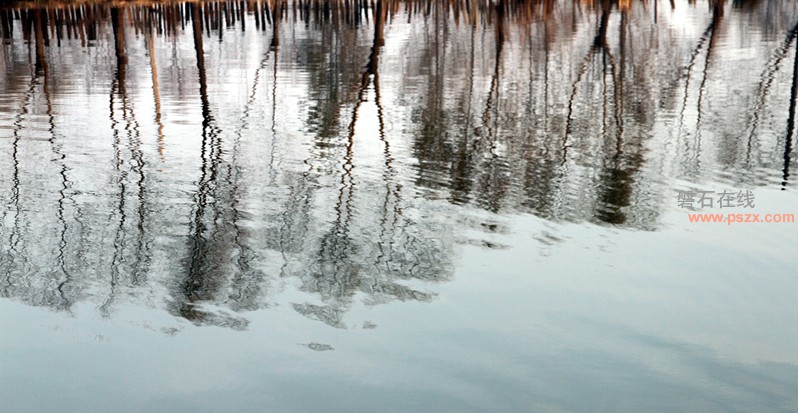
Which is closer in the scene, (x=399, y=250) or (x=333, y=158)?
(x=399, y=250)

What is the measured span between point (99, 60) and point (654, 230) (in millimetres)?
21362

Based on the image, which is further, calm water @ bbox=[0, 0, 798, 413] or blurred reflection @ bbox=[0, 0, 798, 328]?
blurred reflection @ bbox=[0, 0, 798, 328]

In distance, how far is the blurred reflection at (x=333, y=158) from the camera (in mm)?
8367

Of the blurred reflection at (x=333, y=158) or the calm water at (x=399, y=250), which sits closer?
the calm water at (x=399, y=250)

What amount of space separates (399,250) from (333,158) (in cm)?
427

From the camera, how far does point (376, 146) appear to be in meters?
13.7

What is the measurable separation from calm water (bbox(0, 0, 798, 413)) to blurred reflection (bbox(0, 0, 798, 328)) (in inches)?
2.1

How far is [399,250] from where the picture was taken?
→ 8797mm

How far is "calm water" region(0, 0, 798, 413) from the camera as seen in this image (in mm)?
6156

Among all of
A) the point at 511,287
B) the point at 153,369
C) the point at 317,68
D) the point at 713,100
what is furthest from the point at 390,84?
the point at 153,369

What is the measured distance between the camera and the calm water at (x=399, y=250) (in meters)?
6.16

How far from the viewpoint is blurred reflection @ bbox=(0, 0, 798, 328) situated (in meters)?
8.37

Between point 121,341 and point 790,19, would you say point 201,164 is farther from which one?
point 790,19

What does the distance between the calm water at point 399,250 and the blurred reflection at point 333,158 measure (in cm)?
5
